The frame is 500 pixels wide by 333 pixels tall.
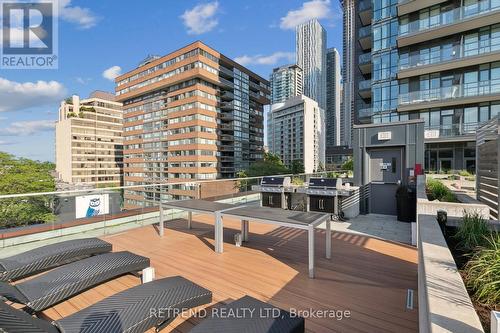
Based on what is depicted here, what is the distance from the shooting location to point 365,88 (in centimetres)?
2864

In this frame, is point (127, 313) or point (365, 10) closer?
point (127, 313)

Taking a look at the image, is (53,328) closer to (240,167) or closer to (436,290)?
(436,290)

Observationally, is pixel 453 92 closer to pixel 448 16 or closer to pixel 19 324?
pixel 448 16

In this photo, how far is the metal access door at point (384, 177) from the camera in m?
8.45

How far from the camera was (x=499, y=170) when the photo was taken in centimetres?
424

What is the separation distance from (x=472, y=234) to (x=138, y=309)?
13.2 feet

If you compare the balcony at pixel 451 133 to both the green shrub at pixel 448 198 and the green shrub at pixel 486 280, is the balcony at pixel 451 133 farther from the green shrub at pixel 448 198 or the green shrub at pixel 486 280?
the green shrub at pixel 486 280

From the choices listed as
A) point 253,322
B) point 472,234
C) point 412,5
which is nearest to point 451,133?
point 412,5

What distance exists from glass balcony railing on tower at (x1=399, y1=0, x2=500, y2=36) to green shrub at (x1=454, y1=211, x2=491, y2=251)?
2486 cm

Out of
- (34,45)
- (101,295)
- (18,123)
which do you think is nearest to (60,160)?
(18,123)

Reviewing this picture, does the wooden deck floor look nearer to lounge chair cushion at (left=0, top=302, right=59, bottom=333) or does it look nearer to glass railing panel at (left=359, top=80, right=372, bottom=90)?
lounge chair cushion at (left=0, top=302, right=59, bottom=333)

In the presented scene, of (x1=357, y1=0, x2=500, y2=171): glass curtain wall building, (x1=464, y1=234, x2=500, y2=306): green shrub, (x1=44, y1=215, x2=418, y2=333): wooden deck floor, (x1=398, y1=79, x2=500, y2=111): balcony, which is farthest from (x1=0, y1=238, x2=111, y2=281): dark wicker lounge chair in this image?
(x1=398, y1=79, x2=500, y2=111): balcony

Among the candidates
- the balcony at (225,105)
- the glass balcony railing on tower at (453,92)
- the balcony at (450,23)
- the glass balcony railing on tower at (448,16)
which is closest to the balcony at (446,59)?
the balcony at (450,23)

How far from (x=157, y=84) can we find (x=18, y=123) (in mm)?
75268
